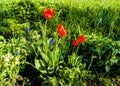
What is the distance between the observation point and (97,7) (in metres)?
6.26

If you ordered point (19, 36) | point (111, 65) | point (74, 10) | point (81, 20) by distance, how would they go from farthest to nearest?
point (74, 10)
point (81, 20)
point (19, 36)
point (111, 65)

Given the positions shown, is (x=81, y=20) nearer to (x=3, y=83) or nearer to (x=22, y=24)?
(x=22, y=24)

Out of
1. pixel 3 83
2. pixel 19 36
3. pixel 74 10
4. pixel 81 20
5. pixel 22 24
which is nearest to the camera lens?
pixel 3 83

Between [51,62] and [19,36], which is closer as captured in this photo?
[51,62]

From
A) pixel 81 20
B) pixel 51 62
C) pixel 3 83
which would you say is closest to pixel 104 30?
pixel 81 20

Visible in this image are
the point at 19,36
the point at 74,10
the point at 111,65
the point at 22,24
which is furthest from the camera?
the point at 74,10

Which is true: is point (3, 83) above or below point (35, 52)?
below

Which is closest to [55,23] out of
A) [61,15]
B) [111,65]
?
[61,15]

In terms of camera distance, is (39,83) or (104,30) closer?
(39,83)

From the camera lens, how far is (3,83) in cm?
380

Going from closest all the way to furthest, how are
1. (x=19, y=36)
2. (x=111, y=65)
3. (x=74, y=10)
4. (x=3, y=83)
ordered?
1. (x=3, y=83)
2. (x=111, y=65)
3. (x=19, y=36)
4. (x=74, y=10)

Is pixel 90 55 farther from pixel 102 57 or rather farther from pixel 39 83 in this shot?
pixel 39 83

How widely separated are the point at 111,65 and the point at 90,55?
0.36 meters

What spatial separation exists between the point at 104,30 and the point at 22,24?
4.60 ft
